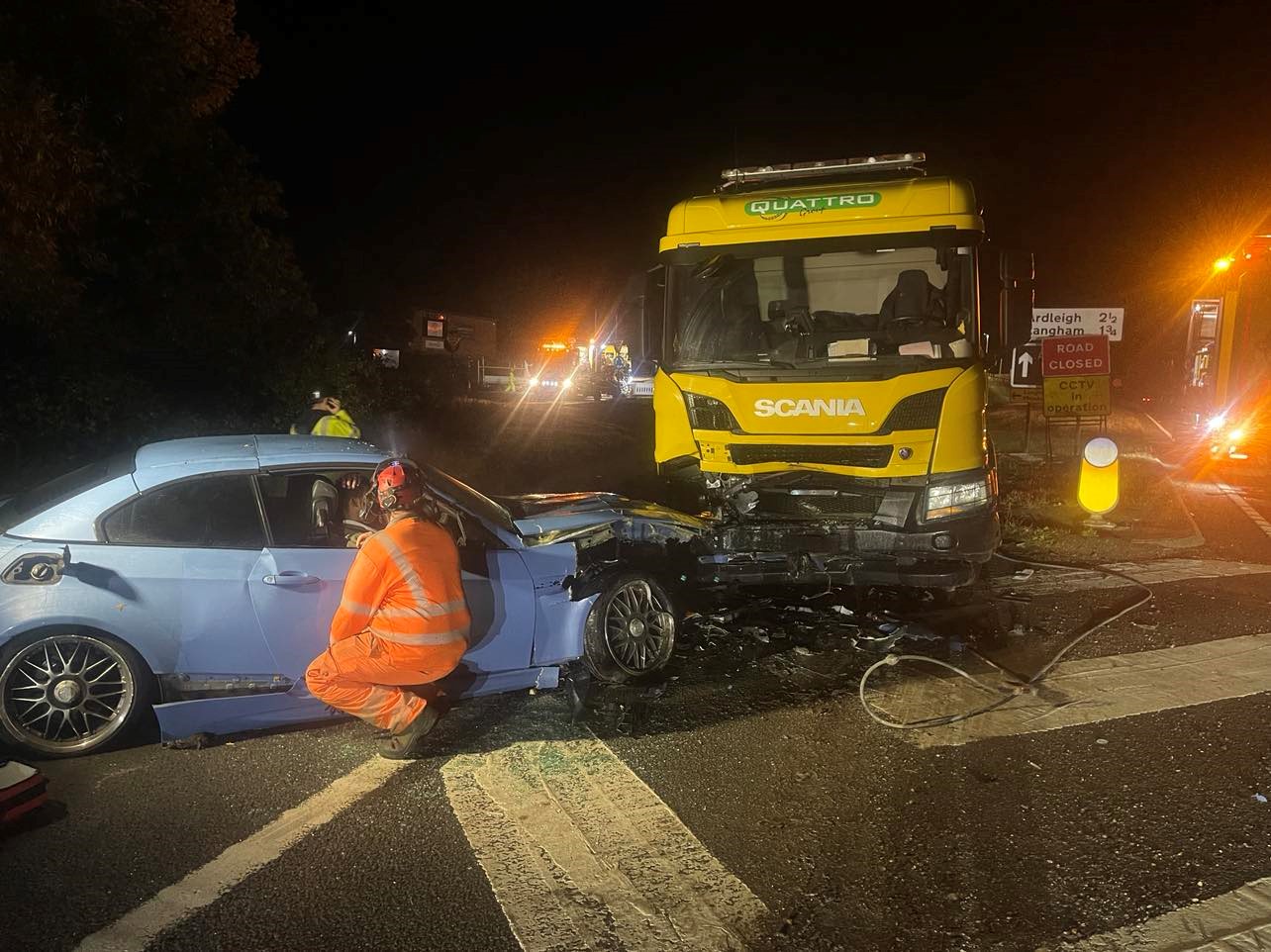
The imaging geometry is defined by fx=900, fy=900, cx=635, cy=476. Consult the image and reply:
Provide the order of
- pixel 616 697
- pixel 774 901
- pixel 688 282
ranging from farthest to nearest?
pixel 688 282 < pixel 616 697 < pixel 774 901

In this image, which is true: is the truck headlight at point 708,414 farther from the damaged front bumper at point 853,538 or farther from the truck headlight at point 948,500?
the truck headlight at point 948,500

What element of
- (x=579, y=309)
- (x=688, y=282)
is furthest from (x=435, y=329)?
(x=688, y=282)

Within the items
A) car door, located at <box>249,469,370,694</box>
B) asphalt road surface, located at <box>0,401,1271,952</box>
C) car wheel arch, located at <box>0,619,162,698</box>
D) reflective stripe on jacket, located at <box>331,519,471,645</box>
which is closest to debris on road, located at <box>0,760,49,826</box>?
asphalt road surface, located at <box>0,401,1271,952</box>

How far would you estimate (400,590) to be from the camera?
4242 mm

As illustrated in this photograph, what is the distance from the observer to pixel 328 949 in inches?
117

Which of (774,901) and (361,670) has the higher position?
(361,670)

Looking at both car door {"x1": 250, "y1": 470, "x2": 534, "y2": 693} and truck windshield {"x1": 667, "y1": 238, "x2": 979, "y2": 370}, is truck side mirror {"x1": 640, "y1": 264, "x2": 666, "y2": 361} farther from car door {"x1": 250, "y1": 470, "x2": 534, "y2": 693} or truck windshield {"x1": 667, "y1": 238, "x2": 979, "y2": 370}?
car door {"x1": 250, "y1": 470, "x2": 534, "y2": 693}

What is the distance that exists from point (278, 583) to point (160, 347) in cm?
935

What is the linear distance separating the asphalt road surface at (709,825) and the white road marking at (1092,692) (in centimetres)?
2

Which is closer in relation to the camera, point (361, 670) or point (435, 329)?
point (361, 670)

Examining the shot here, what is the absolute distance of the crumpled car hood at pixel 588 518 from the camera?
5.37m

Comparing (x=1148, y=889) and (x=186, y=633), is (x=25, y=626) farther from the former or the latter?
(x=1148, y=889)

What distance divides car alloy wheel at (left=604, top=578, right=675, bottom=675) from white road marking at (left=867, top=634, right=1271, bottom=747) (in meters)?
1.29

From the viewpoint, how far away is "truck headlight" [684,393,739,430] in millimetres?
6738
